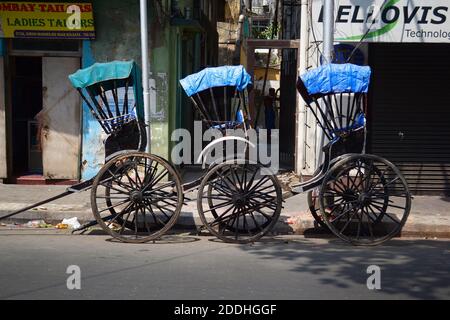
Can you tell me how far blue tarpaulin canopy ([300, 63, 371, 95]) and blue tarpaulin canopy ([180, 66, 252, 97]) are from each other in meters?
0.82

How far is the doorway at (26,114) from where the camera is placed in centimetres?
1173

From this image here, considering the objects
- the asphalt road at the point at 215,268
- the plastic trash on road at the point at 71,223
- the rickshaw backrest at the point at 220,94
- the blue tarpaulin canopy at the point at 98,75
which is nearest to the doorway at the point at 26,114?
the plastic trash on road at the point at 71,223

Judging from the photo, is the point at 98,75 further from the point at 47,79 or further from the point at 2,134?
the point at 2,134

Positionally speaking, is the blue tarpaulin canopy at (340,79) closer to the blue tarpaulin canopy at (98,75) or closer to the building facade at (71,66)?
the blue tarpaulin canopy at (98,75)

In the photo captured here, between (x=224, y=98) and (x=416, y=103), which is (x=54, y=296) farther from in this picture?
(x=416, y=103)

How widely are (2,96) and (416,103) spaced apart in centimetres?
745

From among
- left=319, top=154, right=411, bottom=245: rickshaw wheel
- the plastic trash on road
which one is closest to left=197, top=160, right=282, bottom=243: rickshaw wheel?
left=319, top=154, right=411, bottom=245: rickshaw wheel

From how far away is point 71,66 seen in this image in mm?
11219

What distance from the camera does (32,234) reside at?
8.05 metres

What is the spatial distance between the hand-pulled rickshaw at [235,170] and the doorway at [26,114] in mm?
4622

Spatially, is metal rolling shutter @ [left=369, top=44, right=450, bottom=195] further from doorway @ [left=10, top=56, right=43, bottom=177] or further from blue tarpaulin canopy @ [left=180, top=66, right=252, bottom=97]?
doorway @ [left=10, top=56, right=43, bottom=177]

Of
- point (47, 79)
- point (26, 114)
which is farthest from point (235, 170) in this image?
point (26, 114)
